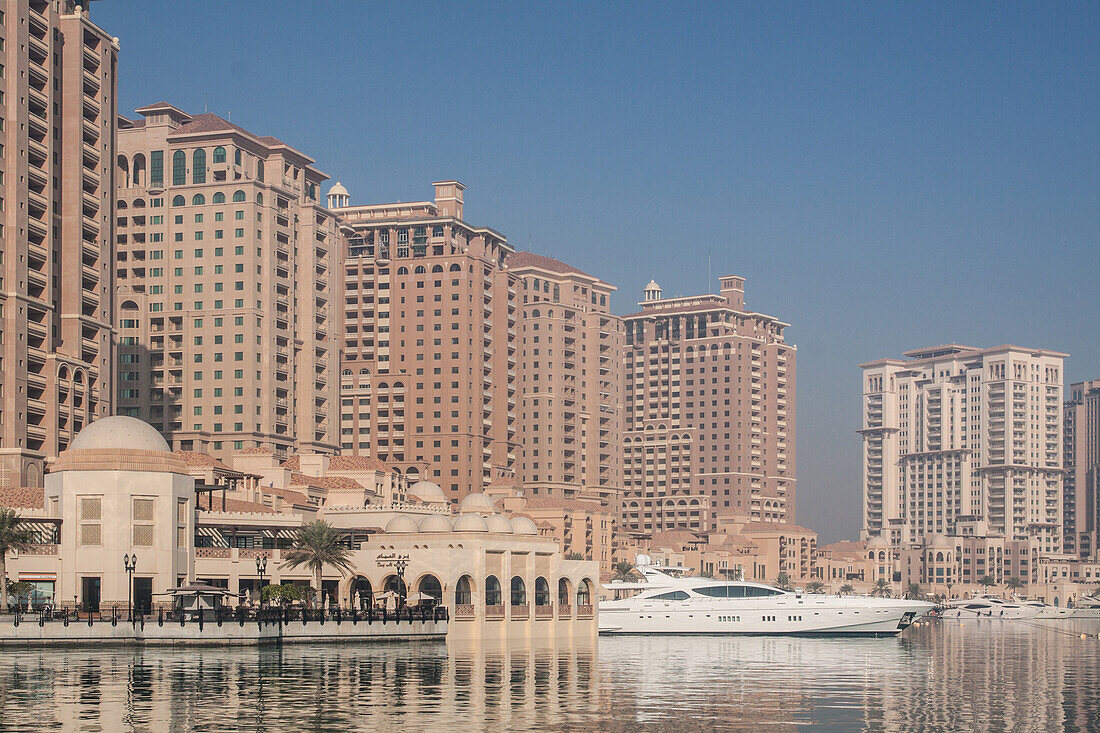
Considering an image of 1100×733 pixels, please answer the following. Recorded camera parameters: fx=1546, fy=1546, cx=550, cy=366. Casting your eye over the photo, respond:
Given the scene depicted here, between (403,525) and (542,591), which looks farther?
(542,591)

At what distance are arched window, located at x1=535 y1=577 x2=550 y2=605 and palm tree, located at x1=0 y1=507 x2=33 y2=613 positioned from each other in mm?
45003

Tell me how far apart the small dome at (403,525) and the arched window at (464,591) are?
657 cm

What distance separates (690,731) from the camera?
50906mm

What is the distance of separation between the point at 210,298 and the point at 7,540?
299ft

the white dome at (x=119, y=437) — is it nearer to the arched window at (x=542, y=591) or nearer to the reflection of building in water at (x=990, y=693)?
the arched window at (x=542, y=591)

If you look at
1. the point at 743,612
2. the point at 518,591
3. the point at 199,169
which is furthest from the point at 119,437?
the point at 199,169

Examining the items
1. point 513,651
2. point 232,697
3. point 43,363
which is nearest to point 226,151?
point 43,363

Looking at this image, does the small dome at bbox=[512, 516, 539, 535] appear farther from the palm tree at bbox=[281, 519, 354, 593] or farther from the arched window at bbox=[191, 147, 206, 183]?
the arched window at bbox=[191, 147, 206, 183]

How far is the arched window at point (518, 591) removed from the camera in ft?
419

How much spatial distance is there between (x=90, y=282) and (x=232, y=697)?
9445 cm

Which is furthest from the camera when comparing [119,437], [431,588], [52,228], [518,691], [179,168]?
[179,168]

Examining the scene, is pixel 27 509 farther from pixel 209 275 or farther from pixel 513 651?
pixel 209 275

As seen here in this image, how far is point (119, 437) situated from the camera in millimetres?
104438

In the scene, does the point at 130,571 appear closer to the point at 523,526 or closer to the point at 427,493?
the point at 523,526
